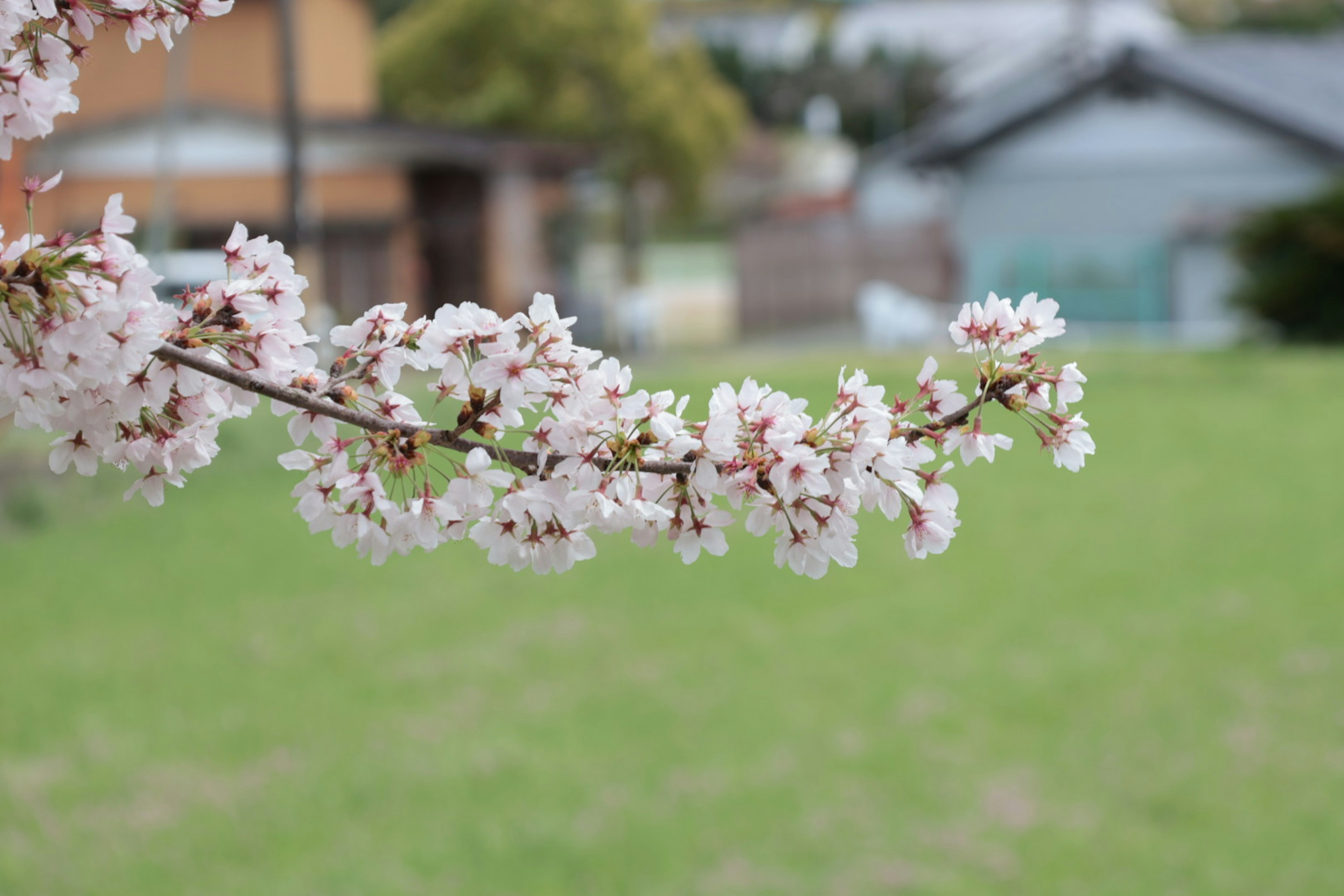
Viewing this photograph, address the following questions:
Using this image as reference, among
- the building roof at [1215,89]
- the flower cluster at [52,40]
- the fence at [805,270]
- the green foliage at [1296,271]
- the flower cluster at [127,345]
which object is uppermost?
the building roof at [1215,89]

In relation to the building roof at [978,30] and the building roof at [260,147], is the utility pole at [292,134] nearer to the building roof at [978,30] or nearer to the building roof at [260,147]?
the building roof at [260,147]

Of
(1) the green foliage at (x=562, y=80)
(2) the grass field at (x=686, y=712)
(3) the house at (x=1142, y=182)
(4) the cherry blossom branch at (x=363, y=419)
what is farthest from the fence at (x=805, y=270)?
(4) the cherry blossom branch at (x=363, y=419)

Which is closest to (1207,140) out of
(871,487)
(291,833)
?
(291,833)

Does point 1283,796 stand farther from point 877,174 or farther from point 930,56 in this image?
point 930,56

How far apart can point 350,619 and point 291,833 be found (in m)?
2.47

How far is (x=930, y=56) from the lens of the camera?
41406 mm

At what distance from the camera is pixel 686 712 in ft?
19.6

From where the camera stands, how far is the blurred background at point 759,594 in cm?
487

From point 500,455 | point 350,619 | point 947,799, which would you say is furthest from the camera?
point 350,619

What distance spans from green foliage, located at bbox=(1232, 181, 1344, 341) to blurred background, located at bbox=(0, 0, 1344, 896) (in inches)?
1.9

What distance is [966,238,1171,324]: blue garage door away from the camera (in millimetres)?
16406

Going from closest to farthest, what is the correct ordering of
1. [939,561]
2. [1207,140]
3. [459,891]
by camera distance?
[459,891], [939,561], [1207,140]

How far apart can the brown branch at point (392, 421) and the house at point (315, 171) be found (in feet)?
43.6

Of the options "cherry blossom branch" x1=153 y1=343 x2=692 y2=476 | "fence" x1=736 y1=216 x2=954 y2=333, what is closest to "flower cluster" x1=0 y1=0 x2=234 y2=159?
"cherry blossom branch" x1=153 y1=343 x2=692 y2=476
